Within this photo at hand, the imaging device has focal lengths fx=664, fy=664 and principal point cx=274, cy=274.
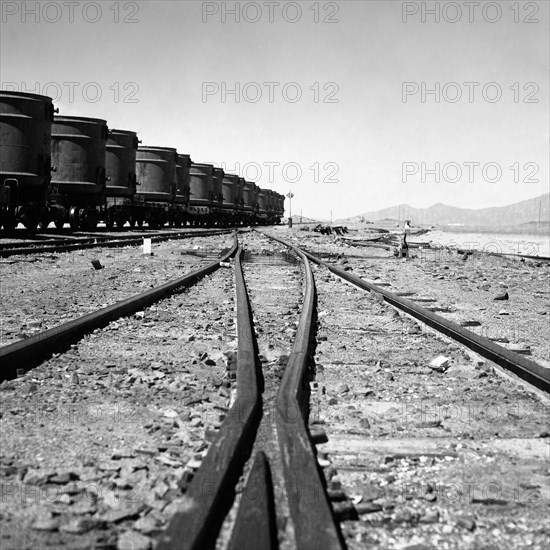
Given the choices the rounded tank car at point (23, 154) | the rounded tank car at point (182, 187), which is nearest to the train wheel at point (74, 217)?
the rounded tank car at point (23, 154)

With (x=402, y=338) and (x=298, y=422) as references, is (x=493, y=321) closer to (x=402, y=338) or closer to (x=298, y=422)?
(x=402, y=338)

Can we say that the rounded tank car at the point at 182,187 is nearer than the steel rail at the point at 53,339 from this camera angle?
No

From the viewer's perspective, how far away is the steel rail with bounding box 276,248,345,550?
1827mm

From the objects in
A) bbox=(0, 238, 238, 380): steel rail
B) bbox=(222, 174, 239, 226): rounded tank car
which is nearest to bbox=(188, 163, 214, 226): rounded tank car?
bbox=(222, 174, 239, 226): rounded tank car

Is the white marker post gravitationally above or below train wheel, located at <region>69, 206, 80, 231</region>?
below

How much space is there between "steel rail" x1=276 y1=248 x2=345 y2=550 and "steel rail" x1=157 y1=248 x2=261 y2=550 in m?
0.14

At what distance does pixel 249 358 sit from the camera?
4.20 metres

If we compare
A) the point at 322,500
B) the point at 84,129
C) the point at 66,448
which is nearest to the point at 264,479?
the point at 322,500

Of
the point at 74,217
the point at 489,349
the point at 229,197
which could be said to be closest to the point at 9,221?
the point at 74,217

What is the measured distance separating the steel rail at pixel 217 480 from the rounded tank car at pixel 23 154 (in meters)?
16.9

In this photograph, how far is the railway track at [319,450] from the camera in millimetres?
2037

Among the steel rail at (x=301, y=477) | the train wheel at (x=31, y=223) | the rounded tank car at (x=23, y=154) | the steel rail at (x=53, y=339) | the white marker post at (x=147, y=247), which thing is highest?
the rounded tank car at (x=23, y=154)

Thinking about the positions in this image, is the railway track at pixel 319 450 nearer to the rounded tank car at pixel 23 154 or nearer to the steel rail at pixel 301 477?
the steel rail at pixel 301 477

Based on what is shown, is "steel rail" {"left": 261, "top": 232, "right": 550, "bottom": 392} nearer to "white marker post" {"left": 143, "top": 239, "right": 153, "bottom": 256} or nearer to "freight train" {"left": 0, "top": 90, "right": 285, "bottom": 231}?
"white marker post" {"left": 143, "top": 239, "right": 153, "bottom": 256}
